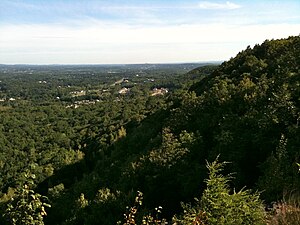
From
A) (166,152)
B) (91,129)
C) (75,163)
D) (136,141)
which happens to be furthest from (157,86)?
(166,152)

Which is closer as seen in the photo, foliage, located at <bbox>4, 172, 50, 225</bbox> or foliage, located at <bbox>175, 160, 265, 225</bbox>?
foliage, located at <bbox>4, 172, 50, 225</bbox>

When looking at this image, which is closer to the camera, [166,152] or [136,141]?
[166,152]

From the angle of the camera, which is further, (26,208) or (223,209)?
(223,209)

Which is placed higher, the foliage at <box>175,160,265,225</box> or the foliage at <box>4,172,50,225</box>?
the foliage at <box>4,172,50,225</box>

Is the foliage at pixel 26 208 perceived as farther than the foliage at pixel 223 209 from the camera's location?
No

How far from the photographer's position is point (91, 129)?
82.2 metres

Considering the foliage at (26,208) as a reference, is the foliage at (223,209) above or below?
below

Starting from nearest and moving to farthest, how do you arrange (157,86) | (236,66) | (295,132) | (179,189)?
(295,132) < (179,189) < (236,66) < (157,86)

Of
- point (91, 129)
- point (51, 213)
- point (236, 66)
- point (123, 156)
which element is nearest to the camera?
point (51, 213)

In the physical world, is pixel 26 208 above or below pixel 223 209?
above

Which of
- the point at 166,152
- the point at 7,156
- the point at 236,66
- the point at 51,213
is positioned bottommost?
the point at 7,156

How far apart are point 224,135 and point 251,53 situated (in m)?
22.6

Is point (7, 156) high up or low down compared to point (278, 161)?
down

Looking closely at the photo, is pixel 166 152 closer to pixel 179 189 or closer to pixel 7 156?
pixel 179 189
